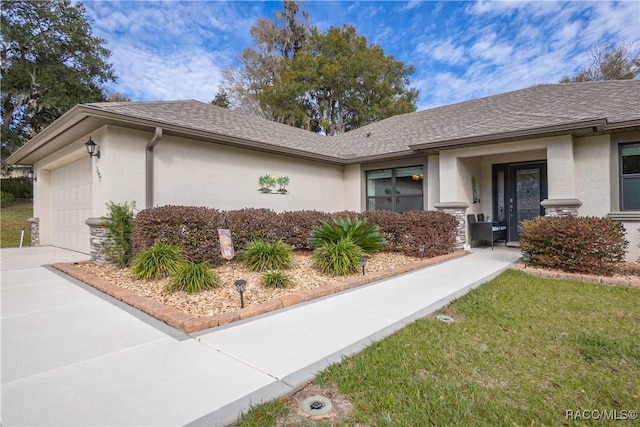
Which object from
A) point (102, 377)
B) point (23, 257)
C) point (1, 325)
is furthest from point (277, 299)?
point (23, 257)

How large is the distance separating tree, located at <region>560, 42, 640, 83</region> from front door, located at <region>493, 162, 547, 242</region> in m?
15.8

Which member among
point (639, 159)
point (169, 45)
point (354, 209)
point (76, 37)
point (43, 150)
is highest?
point (76, 37)

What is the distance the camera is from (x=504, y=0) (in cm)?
1030

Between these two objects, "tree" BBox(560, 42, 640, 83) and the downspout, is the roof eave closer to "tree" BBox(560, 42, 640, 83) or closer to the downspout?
the downspout

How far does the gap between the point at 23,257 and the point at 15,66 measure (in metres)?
15.5

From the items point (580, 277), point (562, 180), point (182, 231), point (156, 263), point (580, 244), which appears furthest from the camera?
point (562, 180)

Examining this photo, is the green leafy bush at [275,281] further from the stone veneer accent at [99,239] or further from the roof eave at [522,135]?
the roof eave at [522,135]

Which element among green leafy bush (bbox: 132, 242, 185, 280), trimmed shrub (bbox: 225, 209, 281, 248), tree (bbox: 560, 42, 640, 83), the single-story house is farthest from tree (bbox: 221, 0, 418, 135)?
green leafy bush (bbox: 132, 242, 185, 280)

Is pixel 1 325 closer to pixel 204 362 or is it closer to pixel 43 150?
pixel 204 362

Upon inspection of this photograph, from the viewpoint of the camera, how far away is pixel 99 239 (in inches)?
262

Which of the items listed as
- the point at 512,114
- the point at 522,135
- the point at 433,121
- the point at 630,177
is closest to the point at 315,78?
the point at 433,121

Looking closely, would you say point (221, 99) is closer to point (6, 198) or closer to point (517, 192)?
point (6, 198)

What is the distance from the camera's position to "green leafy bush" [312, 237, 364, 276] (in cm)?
571

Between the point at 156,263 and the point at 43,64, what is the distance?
2026cm
